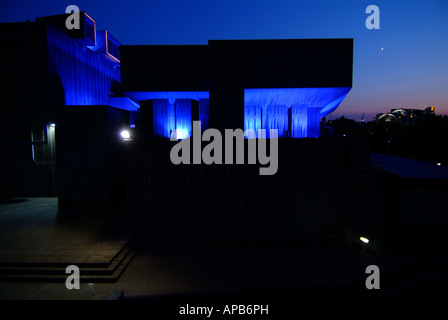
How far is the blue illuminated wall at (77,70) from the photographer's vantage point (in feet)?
44.9

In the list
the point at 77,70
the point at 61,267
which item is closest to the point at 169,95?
the point at 77,70

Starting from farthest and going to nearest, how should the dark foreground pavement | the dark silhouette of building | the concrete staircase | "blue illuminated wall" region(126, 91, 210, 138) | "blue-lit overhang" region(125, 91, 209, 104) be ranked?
"blue illuminated wall" region(126, 91, 210, 138)
"blue-lit overhang" region(125, 91, 209, 104)
the dark silhouette of building
the concrete staircase
the dark foreground pavement

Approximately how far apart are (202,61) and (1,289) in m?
11.4

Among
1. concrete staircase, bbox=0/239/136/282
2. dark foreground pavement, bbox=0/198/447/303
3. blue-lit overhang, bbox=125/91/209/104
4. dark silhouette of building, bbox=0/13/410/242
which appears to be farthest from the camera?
blue-lit overhang, bbox=125/91/209/104

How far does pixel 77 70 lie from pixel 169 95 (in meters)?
7.12

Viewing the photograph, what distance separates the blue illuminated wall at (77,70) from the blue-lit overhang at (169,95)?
4485mm

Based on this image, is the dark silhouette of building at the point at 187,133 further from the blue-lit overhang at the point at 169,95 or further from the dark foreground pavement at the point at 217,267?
the dark foreground pavement at the point at 217,267

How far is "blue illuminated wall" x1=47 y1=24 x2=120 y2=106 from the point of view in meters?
13.7

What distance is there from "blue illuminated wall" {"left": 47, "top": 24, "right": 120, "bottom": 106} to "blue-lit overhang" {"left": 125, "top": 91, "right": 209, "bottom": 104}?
4.49 m

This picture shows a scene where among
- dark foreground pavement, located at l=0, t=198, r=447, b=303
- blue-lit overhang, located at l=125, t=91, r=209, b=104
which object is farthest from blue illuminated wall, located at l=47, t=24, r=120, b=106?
dark foreground pavement, located at l=0, t=198, r=447, b=303

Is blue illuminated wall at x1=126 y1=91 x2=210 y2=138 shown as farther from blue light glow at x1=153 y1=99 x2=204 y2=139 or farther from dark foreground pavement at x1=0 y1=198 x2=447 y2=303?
dark foreground pavement at x1=0 y1=198 x2=447 y2=303

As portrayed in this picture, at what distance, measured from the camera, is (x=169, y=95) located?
12906 millimetres

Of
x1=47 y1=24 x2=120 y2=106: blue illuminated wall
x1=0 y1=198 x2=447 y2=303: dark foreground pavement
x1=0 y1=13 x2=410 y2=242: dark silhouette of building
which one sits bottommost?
x1=0 y1=198 x2=447 y2=303: dark foreground pavement

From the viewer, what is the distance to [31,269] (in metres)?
6.39
